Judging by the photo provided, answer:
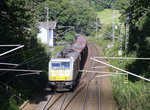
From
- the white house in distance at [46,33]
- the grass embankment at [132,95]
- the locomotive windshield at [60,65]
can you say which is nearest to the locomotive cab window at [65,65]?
the locomotive windshield at [60,65]

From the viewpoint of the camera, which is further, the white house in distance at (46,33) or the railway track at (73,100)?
the white house in distance at (46,33)

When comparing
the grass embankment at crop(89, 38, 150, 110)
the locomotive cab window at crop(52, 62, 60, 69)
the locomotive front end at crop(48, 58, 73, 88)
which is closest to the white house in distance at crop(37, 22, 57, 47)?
the locomotive cab window at crop(52, 62, 60, 69)

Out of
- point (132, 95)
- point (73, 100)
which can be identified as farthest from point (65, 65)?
point (132, 95)

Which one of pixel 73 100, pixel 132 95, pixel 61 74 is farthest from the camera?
pixel 61 74

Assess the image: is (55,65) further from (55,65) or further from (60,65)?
(60,65)

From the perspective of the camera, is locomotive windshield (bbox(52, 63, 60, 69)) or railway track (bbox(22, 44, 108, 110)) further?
locomotive windshield (bbox(52, 63, 60, 69))

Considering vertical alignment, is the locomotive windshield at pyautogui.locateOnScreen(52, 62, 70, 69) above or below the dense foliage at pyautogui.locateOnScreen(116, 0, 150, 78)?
below

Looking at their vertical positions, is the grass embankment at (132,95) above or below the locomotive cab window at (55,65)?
below

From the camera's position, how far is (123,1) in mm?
26656

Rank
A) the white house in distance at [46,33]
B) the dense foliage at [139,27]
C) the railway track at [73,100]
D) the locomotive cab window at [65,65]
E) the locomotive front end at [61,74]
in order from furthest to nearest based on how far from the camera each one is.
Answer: the white house in distance at [46,33] < the locomotive cab window at [65,65] < the locomotive front end at [61,74] < the dense foliage at [139,27] < the railway track at [73,100]

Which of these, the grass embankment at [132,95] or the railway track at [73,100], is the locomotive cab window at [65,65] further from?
the grass embankment at [132,95]

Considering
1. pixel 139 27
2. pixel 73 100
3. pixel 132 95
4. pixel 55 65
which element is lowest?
pixel 73 100

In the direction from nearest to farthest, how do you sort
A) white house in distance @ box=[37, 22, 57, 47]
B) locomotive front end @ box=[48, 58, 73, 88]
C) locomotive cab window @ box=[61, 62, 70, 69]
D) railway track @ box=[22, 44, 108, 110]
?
1. railway track @ box=[22, 44, 108, 110]
2. locomotive front end @ box=[48, 58, 73, 88]
3. locomotive cab window @ box=[61, 62, 70, 69]
4. white house in distance @ box=[37, 22, 57, 47]

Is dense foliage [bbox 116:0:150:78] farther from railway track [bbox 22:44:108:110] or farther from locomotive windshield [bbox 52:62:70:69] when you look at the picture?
locomotive windshield [bbox 52:62:70:69]
